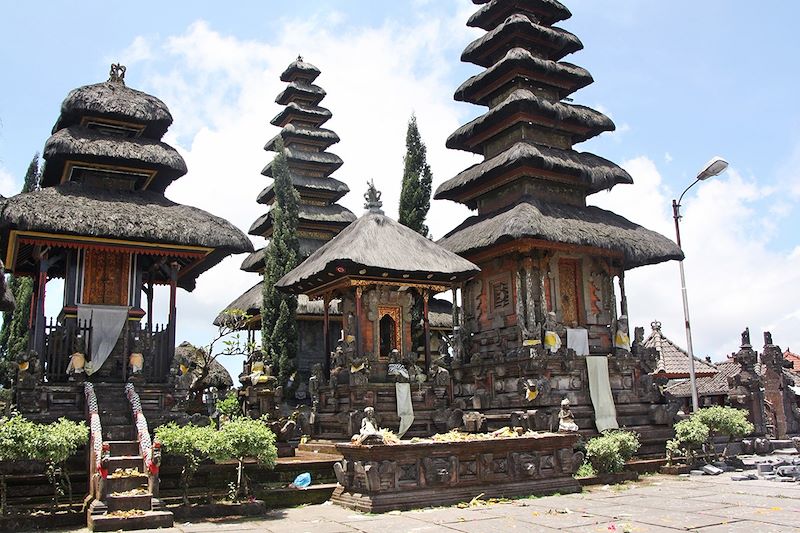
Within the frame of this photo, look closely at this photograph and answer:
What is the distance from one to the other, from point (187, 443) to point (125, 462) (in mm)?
981

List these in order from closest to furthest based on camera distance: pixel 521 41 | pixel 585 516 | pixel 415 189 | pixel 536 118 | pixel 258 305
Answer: pixel 585 516 → pixel 536 118 → pixel 521 41 → pixel 258 305 → pixel 415 189

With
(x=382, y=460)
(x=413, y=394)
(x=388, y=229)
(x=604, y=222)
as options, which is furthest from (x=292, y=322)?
(x=382, y=460)

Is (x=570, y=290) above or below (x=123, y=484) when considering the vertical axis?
above

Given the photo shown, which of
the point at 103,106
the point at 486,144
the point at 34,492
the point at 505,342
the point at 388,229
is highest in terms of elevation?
the point at 486,144

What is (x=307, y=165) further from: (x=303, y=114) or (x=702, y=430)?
(x=702, y=430)

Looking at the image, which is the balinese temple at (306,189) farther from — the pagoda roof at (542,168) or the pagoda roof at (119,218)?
the pagoda roof at (119,218)

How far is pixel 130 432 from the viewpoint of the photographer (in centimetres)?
1366

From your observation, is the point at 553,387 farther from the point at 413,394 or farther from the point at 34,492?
the point at 34,492

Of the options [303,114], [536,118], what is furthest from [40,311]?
[303,114]

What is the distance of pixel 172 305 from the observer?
16.9 metres

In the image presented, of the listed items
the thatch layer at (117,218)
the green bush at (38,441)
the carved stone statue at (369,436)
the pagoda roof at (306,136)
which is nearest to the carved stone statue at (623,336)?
the thatch layer at (117,218)

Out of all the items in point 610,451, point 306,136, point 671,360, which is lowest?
point 610,451

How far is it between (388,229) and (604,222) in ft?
23.3

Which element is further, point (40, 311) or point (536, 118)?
point (536, 118)
